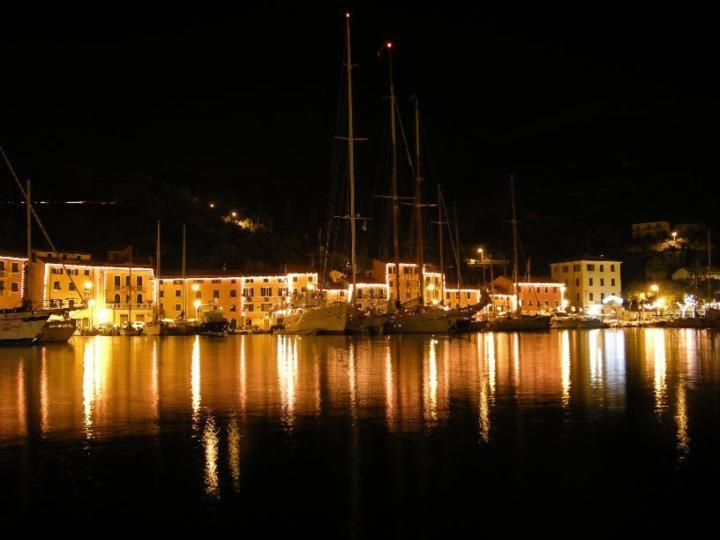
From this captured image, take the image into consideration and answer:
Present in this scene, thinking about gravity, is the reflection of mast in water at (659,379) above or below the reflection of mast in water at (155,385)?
below

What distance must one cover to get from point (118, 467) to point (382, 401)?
762 centimetres

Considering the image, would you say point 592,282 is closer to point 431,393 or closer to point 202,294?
point 202,294

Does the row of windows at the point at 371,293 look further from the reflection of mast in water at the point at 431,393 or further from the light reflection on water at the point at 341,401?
the reflection of mast in water at the point at 431,393

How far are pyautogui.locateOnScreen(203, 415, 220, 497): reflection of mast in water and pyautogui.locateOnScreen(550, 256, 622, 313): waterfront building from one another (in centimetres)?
10640

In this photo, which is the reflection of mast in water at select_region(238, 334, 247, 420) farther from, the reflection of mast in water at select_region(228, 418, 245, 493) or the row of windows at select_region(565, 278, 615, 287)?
the row of windows at select_region(565, 278, 615, 287)

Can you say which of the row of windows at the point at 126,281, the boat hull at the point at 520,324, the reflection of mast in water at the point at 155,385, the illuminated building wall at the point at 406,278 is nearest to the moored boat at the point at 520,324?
the boat hull at the point at 520,324

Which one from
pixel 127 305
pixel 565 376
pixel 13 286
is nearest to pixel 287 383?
pixel 565 376

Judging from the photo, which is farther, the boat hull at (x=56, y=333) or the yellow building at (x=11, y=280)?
the yellow building at (x=11, y=280)

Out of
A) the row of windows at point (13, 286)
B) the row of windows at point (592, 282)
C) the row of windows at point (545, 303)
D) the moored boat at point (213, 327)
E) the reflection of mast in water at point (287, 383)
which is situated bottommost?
the reflection of mast in water at point (287, 383)

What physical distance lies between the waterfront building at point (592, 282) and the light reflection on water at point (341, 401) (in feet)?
291

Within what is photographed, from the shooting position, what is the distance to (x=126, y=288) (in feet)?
305

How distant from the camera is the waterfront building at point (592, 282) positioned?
116 m

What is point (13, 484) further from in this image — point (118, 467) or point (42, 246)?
point (42, 246)

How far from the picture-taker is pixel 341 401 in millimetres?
17734
